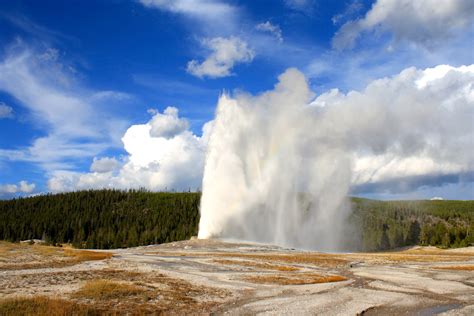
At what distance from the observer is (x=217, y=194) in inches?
3583

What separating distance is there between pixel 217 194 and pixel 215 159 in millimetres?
8022

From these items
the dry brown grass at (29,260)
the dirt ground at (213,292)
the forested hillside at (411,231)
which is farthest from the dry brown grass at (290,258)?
the forested hillside at (411,231)

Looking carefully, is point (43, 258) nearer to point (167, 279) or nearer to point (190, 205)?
point (167, 279)

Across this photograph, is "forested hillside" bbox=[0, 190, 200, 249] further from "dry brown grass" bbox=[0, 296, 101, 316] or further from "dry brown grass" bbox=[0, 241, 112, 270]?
"dry brown grass" bbox=[0, 296, 101, 316]

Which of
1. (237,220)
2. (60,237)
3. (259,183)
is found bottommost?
(60,237)

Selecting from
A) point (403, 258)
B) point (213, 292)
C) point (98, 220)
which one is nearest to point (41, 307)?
point (213, 292)

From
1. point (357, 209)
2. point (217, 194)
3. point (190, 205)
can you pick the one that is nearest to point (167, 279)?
point (217, 194)

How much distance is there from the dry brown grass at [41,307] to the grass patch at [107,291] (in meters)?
2.41

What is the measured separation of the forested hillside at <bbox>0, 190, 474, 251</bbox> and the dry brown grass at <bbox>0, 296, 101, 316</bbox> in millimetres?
98423

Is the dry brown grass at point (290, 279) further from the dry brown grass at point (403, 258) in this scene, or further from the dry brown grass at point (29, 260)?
the dry brown grass at point (403, 258)

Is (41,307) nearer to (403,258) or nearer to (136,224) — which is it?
(403,258)

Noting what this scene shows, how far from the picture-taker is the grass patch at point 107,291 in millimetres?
21656

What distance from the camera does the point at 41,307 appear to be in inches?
695

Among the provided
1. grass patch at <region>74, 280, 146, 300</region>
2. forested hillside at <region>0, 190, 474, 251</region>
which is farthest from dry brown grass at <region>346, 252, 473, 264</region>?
grass patch at <region>74, 280, 146, 300</region>
